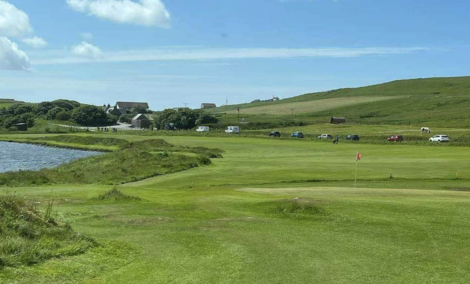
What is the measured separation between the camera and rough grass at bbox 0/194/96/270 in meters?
10.8

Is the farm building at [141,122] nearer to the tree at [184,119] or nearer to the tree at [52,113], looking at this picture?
the tree at [184,119]

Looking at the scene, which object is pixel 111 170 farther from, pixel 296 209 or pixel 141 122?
pixel 141 122

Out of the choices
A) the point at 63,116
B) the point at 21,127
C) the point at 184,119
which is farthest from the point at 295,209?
the point at 63,116

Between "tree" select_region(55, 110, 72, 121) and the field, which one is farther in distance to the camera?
"tree" select_region(55, 110, 72, 121)

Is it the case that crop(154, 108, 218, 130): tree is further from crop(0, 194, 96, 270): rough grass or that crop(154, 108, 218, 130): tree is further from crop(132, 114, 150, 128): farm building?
crop(0, 194, 96, 270): rough grass

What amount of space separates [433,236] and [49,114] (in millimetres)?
195721

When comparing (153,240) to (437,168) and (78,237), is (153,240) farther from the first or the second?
(437,168)

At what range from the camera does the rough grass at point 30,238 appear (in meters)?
10.8

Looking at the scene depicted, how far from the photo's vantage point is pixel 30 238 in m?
12.2

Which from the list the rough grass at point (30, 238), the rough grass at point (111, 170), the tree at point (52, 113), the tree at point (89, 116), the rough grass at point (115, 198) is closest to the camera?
the rough grass at point (30, 238)

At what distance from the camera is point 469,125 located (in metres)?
132

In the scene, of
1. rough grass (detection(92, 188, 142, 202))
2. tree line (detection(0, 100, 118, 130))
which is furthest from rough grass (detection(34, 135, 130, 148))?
rough grass (detection(92, 188, 142, 202))

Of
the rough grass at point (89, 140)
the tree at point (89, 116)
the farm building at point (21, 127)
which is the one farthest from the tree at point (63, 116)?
the rough grass at point (89, 140)

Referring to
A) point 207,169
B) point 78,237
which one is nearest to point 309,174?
point 207,169
